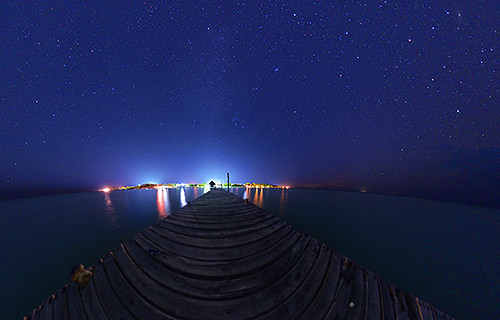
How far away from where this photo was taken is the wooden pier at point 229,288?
2783mm

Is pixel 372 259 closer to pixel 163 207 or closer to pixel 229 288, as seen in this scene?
pixel 229 288

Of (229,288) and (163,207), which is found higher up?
(229,288)

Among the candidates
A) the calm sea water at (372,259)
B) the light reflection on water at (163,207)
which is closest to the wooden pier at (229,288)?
the calm sea water at (372,259)

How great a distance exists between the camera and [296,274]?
12.2ft

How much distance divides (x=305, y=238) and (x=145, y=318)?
487cm

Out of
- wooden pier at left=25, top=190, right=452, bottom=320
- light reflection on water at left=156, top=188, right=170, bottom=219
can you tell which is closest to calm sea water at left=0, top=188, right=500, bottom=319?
light reflection on water at left=156, top=188, right=170, bottom=219

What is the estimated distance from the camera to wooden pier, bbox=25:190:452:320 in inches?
110

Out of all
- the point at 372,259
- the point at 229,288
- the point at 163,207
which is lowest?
the point at 372,259

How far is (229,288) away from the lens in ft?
10.6

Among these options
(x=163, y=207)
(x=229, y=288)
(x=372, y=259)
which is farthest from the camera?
(x=163, y=207)

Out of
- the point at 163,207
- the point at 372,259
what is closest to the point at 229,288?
the point at 372,259

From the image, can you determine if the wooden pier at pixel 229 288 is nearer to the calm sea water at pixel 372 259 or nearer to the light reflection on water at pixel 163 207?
the calm sea water at pixel 372 259

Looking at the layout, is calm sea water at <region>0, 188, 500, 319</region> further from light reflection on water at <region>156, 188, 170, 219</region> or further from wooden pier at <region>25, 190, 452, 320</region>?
wooden pier at <region>25, 190, 452, 320</region>

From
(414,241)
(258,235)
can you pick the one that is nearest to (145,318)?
(258,235)
